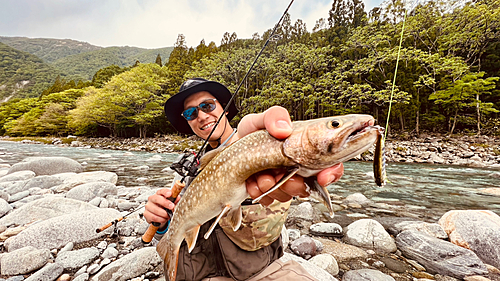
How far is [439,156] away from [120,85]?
1462 inches

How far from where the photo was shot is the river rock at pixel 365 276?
98.0 inches

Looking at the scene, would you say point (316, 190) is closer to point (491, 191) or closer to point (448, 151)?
point (491, 191)

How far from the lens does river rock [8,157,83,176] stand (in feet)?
28.5

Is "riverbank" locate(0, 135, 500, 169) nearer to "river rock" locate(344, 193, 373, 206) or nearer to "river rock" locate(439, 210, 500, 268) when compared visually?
"river rock" locate(344, 193, 373, 206)

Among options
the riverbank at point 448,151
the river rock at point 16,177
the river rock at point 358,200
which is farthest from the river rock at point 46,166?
the river rock at point 358,200

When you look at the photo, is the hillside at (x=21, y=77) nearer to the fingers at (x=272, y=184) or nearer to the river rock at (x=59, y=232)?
the river rock at (x=59, y=232)

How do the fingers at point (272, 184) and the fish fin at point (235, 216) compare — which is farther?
the fish fin at point (235, 216)

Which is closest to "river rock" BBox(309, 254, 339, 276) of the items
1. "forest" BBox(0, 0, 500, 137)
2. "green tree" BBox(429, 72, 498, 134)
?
"forest" BBox(0, 0, 500, 137)

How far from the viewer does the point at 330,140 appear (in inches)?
45.3

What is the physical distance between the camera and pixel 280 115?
136 centimetres

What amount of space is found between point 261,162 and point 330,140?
43 cm

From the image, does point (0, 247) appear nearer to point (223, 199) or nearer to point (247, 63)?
point (223, 199)

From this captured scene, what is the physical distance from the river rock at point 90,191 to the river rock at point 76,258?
10.3 feet

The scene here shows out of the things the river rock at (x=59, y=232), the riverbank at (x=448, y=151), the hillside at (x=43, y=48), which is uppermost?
the hillside at (x=43, y=48)
